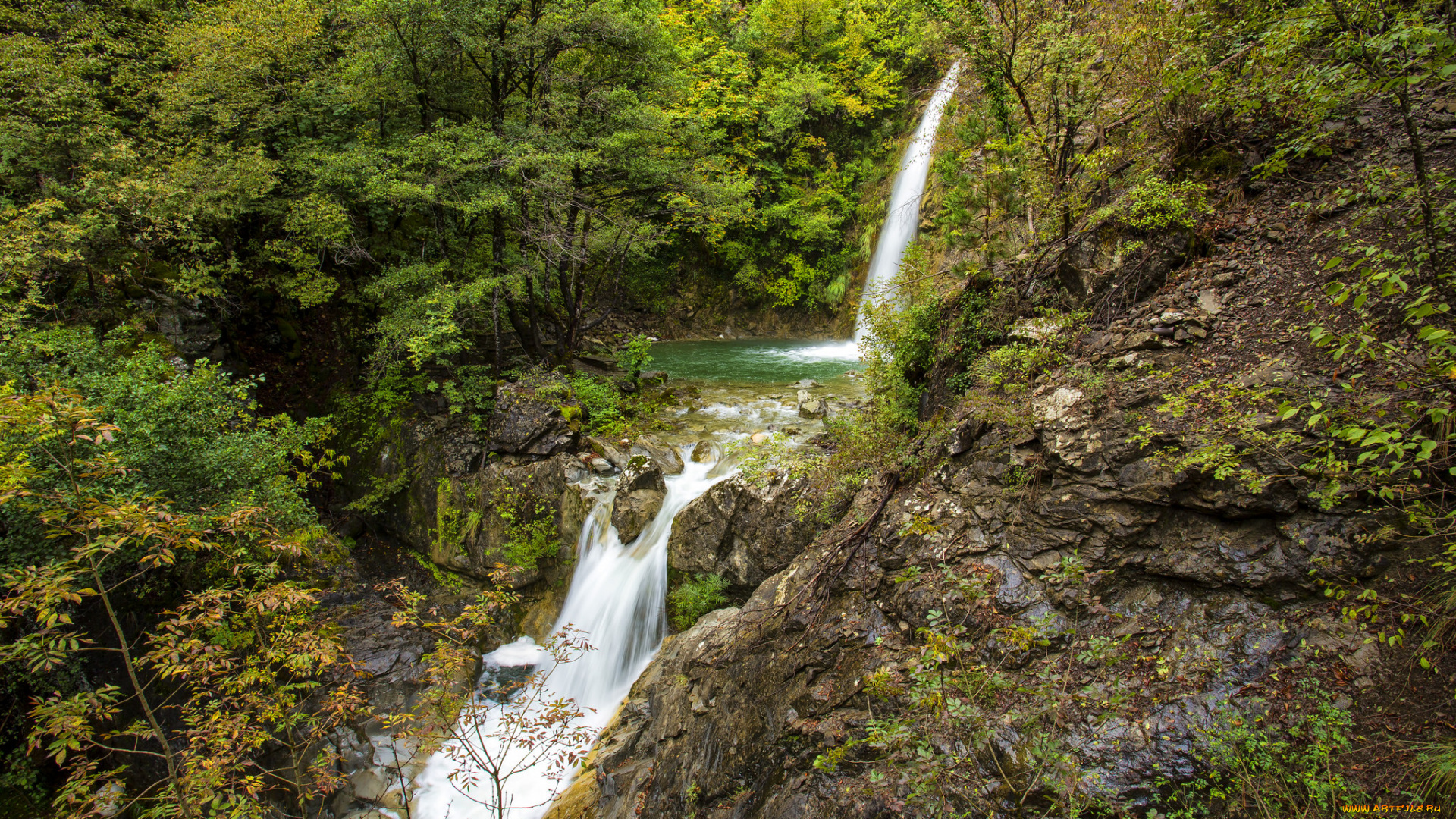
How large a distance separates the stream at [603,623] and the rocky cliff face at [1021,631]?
141cm

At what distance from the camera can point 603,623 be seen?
8273 millimetres

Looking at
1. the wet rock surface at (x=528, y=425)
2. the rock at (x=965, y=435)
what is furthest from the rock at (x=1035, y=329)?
the wet rock surface at (x=528, y=425)

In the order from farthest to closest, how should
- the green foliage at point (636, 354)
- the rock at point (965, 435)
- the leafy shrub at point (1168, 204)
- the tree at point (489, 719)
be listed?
the green foliage at point (636, 354) < the rock at point (965, 435) < the leafy shrub at point (1168, 204) < the tree at point (489, 719)

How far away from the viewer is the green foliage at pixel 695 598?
768 cm

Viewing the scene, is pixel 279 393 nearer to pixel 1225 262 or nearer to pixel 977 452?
pixel 977 452

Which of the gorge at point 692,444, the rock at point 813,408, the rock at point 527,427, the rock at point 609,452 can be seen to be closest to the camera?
the gorge at point 692,444

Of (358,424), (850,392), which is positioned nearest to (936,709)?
(850,392)

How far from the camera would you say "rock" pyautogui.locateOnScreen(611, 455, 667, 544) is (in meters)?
8.58

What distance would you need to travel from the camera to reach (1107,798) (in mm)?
3006

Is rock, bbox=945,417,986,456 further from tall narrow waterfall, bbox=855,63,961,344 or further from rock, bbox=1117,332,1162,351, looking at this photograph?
tall narrow waterfall, bbox=855,63,961,344

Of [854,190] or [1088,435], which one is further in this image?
[854,190]

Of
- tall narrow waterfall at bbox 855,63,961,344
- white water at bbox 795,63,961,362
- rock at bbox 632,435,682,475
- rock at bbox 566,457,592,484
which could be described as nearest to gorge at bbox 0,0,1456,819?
rock at bbox 632,435,682,475

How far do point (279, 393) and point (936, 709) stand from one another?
13.8 m

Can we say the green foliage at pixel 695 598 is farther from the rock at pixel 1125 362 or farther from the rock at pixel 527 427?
the rock at pixel 1125 362
